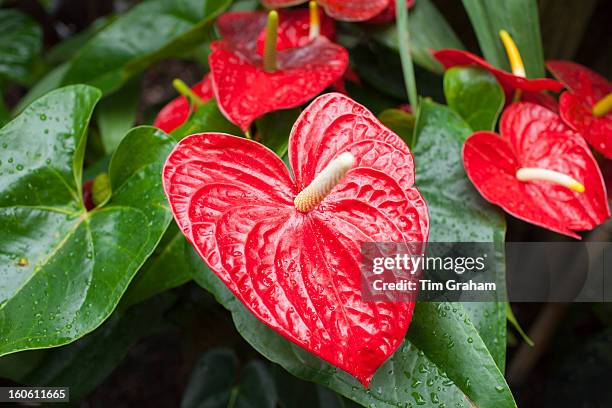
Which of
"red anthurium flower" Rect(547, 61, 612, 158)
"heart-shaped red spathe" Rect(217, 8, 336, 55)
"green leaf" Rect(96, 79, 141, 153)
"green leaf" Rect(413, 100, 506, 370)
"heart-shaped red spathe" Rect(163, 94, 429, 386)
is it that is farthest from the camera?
"green leaf" Rect(96, 79, 141, 153)

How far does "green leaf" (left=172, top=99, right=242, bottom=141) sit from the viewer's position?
1.93ft

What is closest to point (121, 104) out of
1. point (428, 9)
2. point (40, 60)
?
point (40, 60)

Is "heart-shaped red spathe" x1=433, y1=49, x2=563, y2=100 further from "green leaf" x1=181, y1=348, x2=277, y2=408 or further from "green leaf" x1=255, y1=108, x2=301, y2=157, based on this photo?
"green leaf" x1=181, y1=348, x2=277, y2=408

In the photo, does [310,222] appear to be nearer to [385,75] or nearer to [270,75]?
[270,75]

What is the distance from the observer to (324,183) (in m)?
0.40

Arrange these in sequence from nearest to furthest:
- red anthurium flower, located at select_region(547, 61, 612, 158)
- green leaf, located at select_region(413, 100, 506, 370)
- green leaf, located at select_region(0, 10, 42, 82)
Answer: green leaf, located at select_region(413, 100, 506, 370), red anthurium flower, located at select_region(547, 61, 612, 158), green leaf, located at select_region(0, 10, 42, 82)

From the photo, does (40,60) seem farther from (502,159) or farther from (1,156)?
(502,159)

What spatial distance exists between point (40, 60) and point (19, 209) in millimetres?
780

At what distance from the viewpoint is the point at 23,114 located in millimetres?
536

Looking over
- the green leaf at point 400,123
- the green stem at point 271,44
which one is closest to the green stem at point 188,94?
the green stem at point 271,44

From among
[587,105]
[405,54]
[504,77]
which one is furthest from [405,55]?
[587,105]

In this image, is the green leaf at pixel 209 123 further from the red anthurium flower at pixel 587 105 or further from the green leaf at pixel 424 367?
the red anthurium flower at pixel 587 105

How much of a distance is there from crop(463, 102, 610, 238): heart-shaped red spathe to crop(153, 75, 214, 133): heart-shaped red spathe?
32cm

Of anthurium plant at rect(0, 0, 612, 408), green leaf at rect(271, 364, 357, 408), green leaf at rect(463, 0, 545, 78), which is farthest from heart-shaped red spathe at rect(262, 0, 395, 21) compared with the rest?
green leaf at rect(271, 364, 357, 408)
